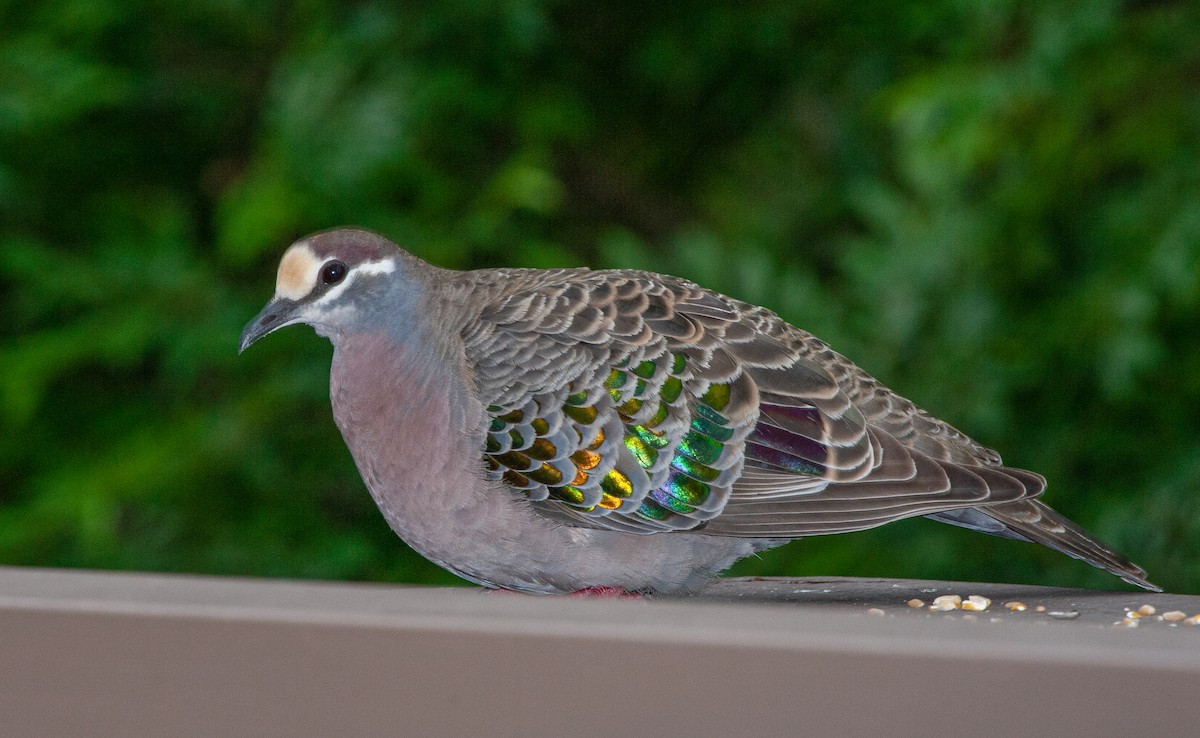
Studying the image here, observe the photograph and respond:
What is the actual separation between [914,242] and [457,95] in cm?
112

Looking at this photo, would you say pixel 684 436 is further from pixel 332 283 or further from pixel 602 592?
pixel 332 283

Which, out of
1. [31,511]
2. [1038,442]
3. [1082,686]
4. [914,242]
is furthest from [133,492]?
[1082,686]

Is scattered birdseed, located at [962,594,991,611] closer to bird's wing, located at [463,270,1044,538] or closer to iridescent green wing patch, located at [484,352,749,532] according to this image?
bird's wing, located at [463,270,1044,538]

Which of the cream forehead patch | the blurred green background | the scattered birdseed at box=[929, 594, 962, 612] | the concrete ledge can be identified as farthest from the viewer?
A: the blurred green background

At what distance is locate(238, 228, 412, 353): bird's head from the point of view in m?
1.44

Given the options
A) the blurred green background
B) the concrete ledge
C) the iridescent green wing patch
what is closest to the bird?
the iridescent green wing patch

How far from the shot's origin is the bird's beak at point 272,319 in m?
1.42

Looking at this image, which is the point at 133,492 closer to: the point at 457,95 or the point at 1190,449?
the point at 457,95

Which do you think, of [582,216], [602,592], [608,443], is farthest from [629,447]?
[582,216]

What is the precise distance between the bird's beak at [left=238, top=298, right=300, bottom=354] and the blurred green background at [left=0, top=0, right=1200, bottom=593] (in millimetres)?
1054

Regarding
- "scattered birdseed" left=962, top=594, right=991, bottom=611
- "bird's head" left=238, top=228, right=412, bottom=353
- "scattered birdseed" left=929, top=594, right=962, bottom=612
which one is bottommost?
"scattered birdseed" left=929, top=594, right=962, bottom=612

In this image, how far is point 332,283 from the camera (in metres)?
1.46

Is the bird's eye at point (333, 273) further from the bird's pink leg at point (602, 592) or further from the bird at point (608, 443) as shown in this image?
the bird's pink leg at point (602, 592)

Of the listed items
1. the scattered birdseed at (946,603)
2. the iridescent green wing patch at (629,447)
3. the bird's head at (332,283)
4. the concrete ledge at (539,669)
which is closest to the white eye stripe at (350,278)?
the bird's head at (332,283)
